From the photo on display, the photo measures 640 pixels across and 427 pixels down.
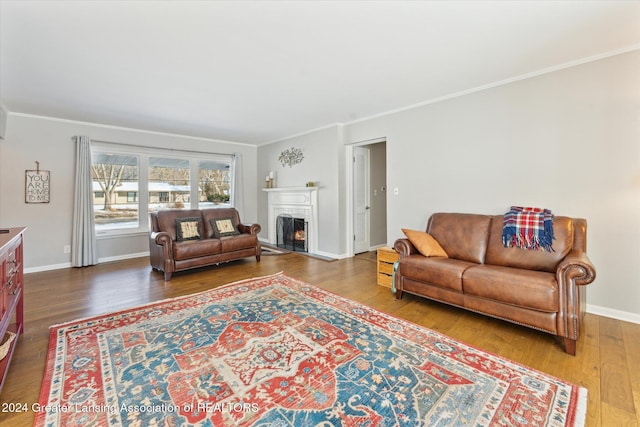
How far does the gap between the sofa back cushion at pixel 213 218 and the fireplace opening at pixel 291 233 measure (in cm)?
128

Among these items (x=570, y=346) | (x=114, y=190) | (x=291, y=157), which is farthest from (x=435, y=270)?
(x=114, y=190)

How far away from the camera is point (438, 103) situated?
3754 mm

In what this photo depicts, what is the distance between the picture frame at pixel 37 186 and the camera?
4.34 metres

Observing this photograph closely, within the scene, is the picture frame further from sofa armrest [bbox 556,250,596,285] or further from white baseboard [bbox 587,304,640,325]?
white baseboard [bbox 587,304,640,325]

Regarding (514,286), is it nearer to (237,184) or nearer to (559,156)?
(559,156)

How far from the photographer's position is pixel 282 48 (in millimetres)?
2457

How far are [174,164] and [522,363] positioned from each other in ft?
20.5

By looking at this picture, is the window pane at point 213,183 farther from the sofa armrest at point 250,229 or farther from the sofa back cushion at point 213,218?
the sofa armrest at point 250,229

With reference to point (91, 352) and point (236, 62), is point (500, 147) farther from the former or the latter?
point (91, 352)

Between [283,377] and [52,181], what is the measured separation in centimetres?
512

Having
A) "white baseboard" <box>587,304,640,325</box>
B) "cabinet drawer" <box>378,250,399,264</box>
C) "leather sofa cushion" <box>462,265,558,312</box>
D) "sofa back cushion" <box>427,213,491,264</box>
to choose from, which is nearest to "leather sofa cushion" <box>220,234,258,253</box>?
"cabinet drawer" <box>378,250,399,264</box>

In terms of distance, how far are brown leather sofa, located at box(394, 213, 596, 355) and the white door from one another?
198 cm

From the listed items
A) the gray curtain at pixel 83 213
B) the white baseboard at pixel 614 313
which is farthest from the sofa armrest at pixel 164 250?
the white baseboard at pixel 614 313

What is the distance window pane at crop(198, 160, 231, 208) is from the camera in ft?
20.7
